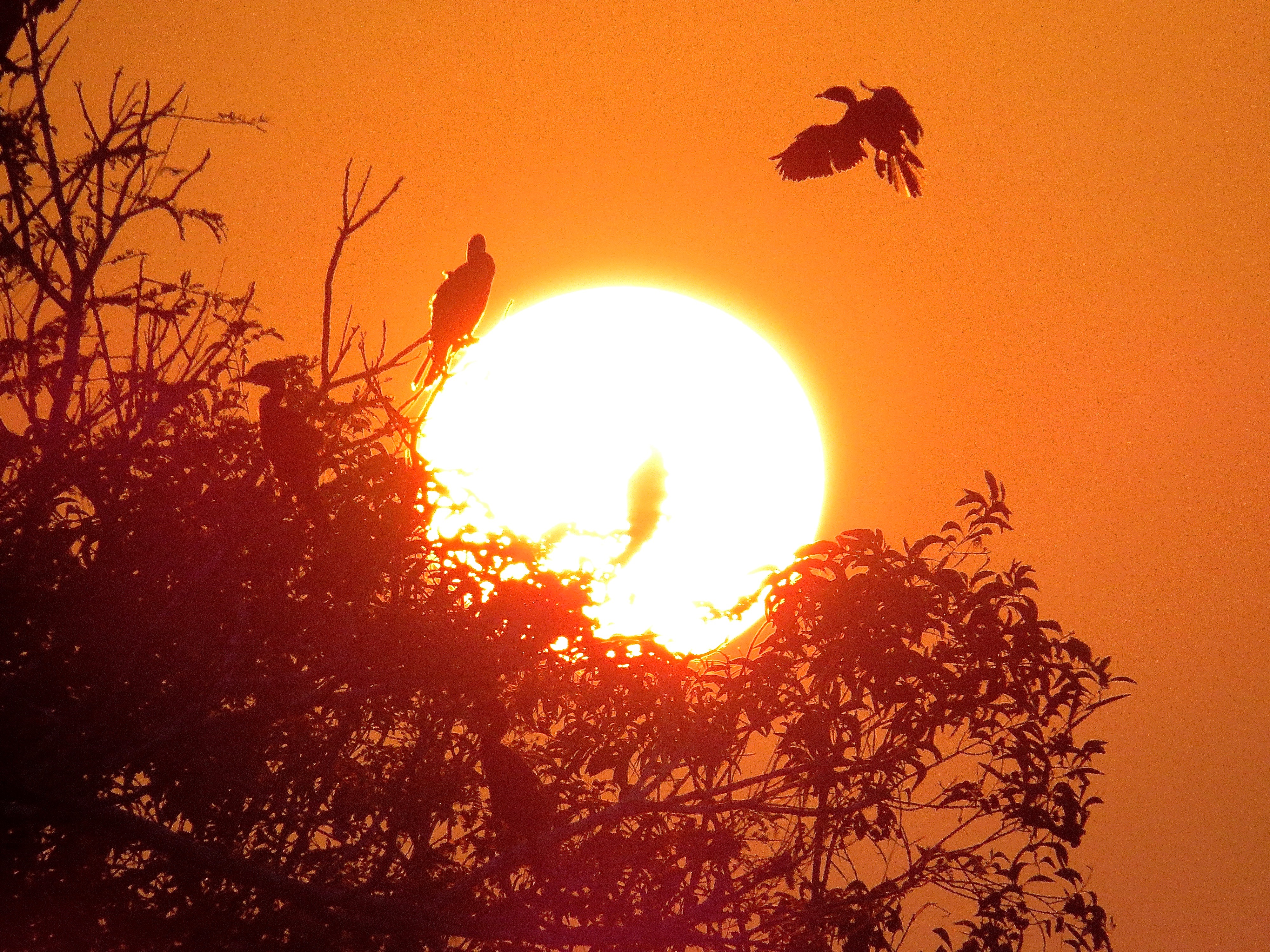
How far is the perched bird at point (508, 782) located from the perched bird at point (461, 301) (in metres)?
3.43

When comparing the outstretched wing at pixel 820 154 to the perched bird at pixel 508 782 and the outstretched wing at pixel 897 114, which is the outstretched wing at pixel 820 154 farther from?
the perched bird at pixel 508 782

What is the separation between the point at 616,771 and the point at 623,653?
3.49ft

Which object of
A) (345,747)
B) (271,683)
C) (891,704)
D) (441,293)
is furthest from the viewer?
(441,293)

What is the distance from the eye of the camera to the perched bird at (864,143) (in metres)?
8.66

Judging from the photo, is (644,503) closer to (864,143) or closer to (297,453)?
(297,453)

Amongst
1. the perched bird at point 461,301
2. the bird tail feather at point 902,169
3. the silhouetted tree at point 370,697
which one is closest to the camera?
the silhouetted tree at point 370,697

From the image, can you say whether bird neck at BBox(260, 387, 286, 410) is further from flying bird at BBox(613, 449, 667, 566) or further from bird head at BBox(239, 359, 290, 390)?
flying bird at BBox(613, 449, 667, 566)

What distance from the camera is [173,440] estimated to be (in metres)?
6.59

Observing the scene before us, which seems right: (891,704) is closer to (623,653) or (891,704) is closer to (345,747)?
(623,653)

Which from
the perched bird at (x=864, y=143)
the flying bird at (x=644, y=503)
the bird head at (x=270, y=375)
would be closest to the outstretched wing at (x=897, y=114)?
the perched bird at (x=864, y=143)

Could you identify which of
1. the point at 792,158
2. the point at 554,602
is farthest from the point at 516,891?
the point at 792,158

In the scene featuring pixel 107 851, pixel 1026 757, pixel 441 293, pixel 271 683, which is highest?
pixel 441 293

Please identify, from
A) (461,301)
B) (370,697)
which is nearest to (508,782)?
(370,697)

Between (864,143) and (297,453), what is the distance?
4.71 metres
